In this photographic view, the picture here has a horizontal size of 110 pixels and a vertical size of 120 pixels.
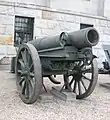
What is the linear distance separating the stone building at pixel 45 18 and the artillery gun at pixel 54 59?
227 inches

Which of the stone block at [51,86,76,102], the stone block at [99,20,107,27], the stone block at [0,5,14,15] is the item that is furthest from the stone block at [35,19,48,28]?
the stone block at [51,86,76,102]

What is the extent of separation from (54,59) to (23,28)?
763 cm

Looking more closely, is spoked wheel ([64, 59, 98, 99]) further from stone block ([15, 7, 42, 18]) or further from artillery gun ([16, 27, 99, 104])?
stone block ([15, 7, 42, 18])

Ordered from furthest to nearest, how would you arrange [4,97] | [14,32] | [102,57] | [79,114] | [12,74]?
[102,57]
[14,32]
[12,74]
[4,97]
[79,114]

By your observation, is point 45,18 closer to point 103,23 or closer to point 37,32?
point 37,32

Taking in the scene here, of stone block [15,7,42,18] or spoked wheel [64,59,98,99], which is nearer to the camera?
spoked wheel [64,59,98,99]

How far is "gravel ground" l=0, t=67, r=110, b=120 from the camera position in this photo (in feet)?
17.6

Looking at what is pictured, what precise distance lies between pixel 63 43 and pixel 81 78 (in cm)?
122

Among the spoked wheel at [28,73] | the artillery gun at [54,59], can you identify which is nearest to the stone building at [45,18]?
the spoked wheel at [28,73]

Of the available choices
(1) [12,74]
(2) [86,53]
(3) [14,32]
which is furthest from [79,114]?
(3) [14,32]

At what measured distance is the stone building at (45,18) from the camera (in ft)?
42.1

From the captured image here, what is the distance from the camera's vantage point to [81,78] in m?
6.99

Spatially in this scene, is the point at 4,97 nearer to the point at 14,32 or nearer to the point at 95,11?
the point at 14,32

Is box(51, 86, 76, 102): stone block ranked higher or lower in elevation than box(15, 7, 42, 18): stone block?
lower
